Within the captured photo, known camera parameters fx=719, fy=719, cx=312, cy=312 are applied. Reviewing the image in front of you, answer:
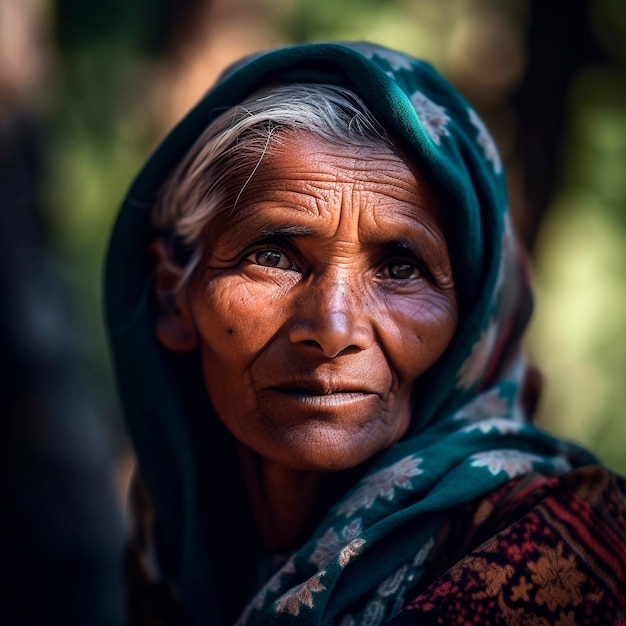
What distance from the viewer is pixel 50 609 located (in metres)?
3.74

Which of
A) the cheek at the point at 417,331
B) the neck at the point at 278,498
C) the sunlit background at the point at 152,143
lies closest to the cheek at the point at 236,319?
the cheek at the point at 417,331

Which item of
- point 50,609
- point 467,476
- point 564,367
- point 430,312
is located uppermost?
point 430,312

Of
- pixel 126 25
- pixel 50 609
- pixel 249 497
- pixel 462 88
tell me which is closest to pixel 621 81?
pixel 462 88

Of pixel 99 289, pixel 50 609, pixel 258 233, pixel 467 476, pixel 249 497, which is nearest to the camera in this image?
pixel 467 476

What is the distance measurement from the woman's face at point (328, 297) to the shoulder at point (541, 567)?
37 cm

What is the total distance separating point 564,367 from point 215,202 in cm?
364

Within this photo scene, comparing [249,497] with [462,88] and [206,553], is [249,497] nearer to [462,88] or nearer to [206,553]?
[206,553]

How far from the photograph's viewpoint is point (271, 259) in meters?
1.71

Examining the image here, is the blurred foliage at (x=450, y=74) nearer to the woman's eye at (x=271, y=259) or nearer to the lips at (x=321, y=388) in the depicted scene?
the lips at (x=321, y=388)

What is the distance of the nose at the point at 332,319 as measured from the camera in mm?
1542

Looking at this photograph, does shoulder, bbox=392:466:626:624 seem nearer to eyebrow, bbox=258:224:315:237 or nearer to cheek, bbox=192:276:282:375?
cheek, bbox=192:276:282:375

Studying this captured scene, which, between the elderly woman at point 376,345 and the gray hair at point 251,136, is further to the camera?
the gray hair at point 251,136

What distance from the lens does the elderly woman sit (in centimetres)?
148

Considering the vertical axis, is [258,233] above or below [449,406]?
above
